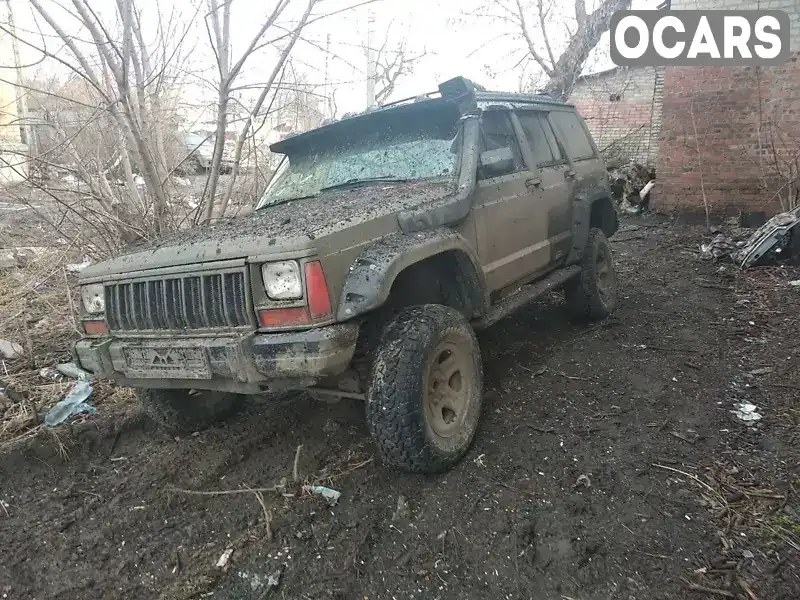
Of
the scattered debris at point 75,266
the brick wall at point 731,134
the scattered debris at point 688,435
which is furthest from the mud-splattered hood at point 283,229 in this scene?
the brick wall at point 731,134

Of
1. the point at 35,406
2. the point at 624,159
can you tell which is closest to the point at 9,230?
the point at 35,406

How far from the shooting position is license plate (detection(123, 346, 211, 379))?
257 centimetres

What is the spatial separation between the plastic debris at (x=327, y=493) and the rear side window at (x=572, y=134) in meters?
3.52

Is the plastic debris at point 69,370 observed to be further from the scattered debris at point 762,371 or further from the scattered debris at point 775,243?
the scattered debris at point 775,243

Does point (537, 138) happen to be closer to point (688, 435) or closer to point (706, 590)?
point (688, 435)

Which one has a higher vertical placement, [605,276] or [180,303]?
[180,303]

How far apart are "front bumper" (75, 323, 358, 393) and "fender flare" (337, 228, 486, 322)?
0.11 meters

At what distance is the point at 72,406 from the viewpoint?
3.94m

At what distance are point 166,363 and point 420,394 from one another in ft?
3.93

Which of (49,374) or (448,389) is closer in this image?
(448,389)

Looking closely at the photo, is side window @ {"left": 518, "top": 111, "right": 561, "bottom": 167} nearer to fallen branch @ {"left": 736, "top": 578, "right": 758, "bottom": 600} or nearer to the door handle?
the door handle

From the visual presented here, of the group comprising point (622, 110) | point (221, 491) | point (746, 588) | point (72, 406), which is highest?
point (622, 110)

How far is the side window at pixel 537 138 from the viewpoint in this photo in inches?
172

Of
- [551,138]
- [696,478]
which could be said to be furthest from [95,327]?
[551,138]
